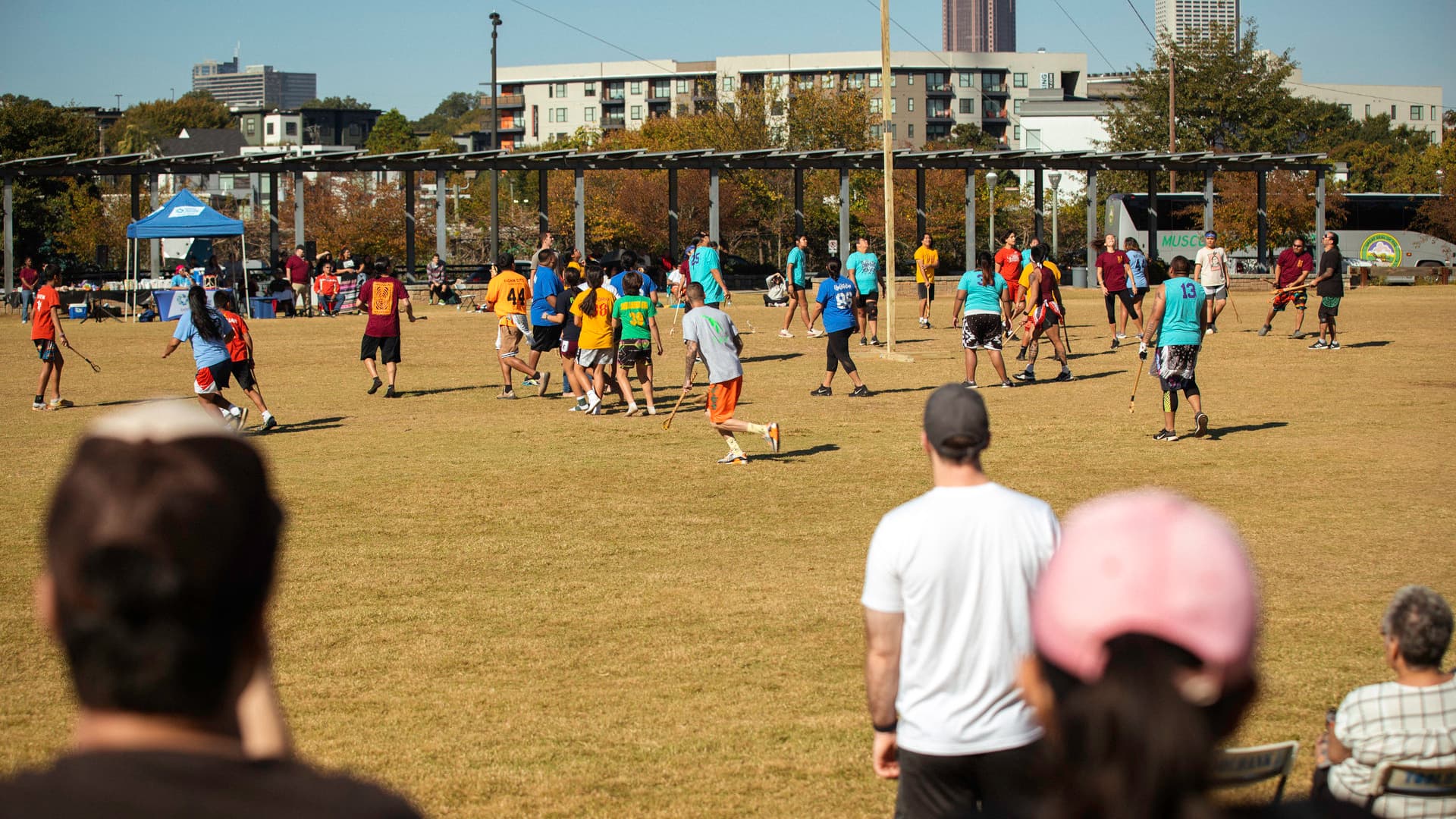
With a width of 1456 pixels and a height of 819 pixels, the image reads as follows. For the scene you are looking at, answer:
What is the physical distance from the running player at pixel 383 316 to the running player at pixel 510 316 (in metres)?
1.27

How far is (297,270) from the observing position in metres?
36.9

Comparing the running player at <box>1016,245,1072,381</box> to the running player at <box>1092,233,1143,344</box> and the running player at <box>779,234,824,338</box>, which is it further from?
the running player at <box>779,234,824,338</box>

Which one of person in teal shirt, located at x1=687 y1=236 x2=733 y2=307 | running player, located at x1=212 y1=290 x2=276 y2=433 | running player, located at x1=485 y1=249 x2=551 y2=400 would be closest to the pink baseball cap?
running player, located at x1=212 y1=290 x2=276 y2=433

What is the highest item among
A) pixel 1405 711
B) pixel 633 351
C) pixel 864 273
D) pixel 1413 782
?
pixel 864 273

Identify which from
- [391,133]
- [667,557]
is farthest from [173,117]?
Result: [667,557]

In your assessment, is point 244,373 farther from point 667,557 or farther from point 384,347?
point 667,557

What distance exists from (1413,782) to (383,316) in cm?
1586

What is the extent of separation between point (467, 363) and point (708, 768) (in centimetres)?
1868

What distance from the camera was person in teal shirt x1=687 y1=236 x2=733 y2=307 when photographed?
22.9m

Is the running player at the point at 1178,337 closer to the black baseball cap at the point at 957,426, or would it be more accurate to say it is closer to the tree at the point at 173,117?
the black baseball cap at the point at 957,426

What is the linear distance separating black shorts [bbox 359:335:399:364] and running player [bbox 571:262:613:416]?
3273 mm

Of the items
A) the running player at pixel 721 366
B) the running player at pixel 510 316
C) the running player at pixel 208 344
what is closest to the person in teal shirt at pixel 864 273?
the running player at pixel 510 316

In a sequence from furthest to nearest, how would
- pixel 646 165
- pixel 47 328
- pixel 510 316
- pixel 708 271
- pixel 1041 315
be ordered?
pixel 646 165 < pixel 708 271 < pixel 1041 315 < pixel 510 316 < pixel 47 328

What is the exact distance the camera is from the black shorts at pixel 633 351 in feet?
53.7
